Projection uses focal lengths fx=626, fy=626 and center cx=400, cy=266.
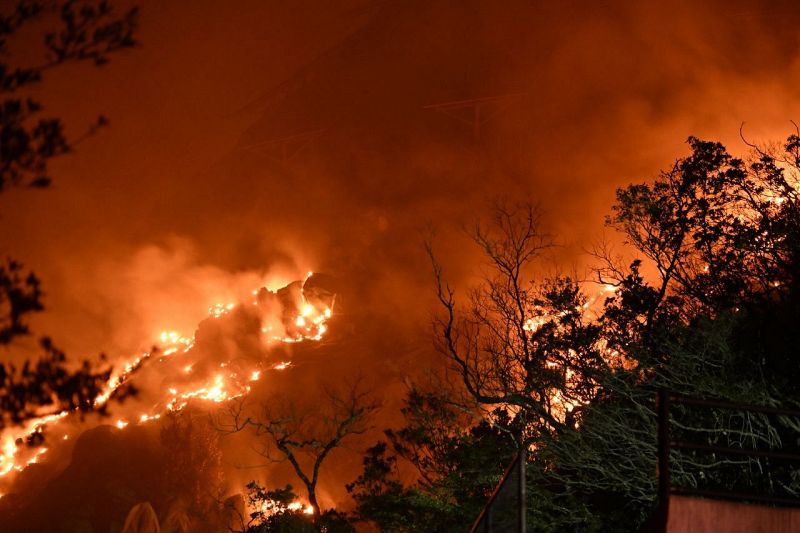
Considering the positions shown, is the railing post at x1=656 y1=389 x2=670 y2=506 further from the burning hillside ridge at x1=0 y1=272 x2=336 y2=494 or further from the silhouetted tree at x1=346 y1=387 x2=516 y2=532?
the burning hillside ridge at x1=0 y1=272 x2=336 y2=494

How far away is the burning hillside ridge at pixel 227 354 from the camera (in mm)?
36031

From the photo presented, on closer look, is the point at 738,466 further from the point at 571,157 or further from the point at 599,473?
the point at 571,157

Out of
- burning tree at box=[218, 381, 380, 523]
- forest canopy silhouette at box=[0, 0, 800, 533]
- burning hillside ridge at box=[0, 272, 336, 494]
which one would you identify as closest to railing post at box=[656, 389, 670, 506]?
forest canopy silhouette at box=[0, 0, 800, 533]

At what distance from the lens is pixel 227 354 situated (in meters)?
38.3

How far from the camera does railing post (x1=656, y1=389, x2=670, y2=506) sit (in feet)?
13.2

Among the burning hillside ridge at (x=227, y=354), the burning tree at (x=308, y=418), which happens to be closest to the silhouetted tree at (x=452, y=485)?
the burning tree at (x=308, y=418)

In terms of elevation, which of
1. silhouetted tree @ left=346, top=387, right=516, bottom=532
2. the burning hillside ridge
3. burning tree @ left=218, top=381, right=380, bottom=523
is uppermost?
the burning hillside ridge

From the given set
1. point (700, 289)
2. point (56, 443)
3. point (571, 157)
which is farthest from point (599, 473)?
point (56, 443)

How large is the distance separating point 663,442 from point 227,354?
36579 millimetres

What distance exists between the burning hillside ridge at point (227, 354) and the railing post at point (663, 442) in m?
32.5

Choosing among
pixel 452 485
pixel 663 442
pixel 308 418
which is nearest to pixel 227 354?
pixel 308 418

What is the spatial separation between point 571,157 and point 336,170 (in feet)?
52.5

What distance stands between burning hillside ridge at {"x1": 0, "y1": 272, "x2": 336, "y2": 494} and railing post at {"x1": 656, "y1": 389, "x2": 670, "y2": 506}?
1280 inches

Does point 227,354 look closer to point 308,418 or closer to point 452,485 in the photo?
point 308,418
